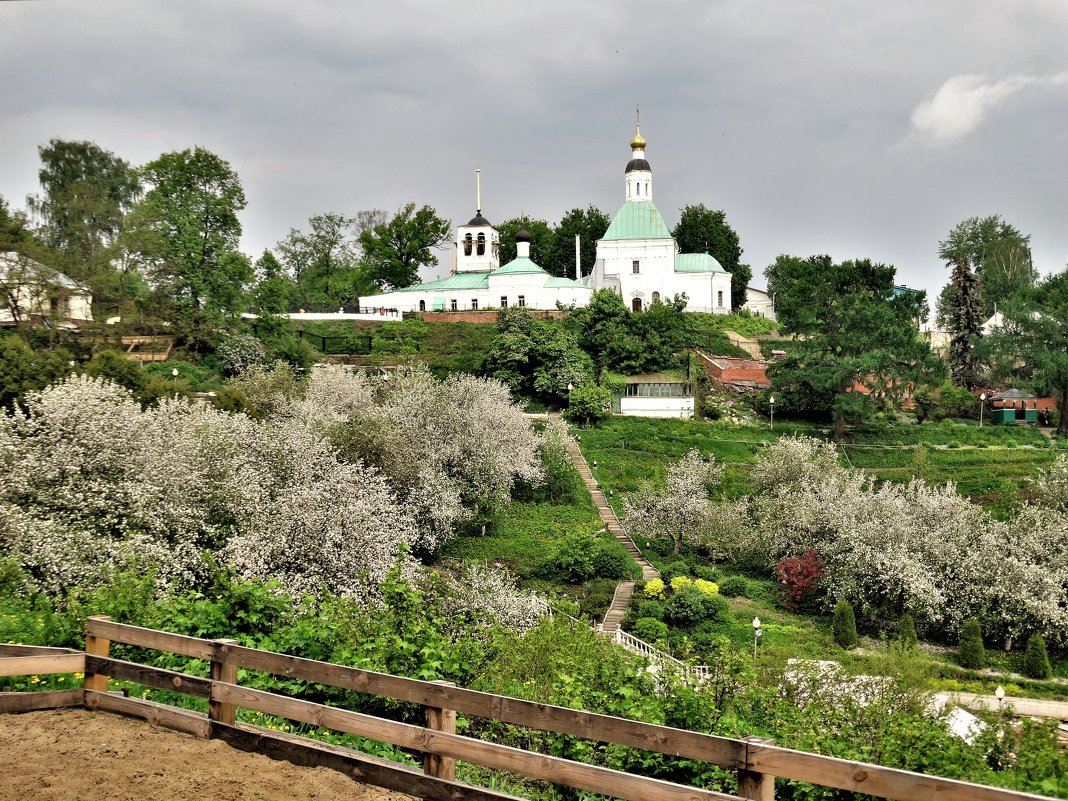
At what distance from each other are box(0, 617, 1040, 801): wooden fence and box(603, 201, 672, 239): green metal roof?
61.2 meters

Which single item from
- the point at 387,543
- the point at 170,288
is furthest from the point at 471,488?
the point at 170,288

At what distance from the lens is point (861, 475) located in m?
36.9

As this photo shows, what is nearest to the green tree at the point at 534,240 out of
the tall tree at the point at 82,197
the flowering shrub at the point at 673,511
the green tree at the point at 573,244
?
the green tree at the point at 573,244

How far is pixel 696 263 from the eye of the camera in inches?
2714

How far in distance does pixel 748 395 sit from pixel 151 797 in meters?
47.6

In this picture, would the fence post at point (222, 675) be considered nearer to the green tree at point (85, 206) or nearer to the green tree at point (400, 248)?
the green tree at point (85, 206)

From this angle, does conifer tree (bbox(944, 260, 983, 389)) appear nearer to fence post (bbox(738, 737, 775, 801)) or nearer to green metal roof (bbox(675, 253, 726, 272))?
green metal roof (bbox(675, 253, 726, 272))

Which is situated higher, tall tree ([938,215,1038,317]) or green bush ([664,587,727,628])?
tall tree ([938,215,1038,317])

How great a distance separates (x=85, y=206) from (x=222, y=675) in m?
41.8

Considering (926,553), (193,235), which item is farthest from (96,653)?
(193,235)

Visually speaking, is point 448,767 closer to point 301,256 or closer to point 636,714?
point 636,714

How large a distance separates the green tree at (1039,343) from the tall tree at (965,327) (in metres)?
4.85

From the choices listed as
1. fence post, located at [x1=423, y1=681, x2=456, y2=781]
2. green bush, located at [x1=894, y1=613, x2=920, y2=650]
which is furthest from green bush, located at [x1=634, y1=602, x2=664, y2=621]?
fence post, located at [x1=423, y1=681, x2=456, y2=781]

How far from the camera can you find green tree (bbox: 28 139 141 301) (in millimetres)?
41906
